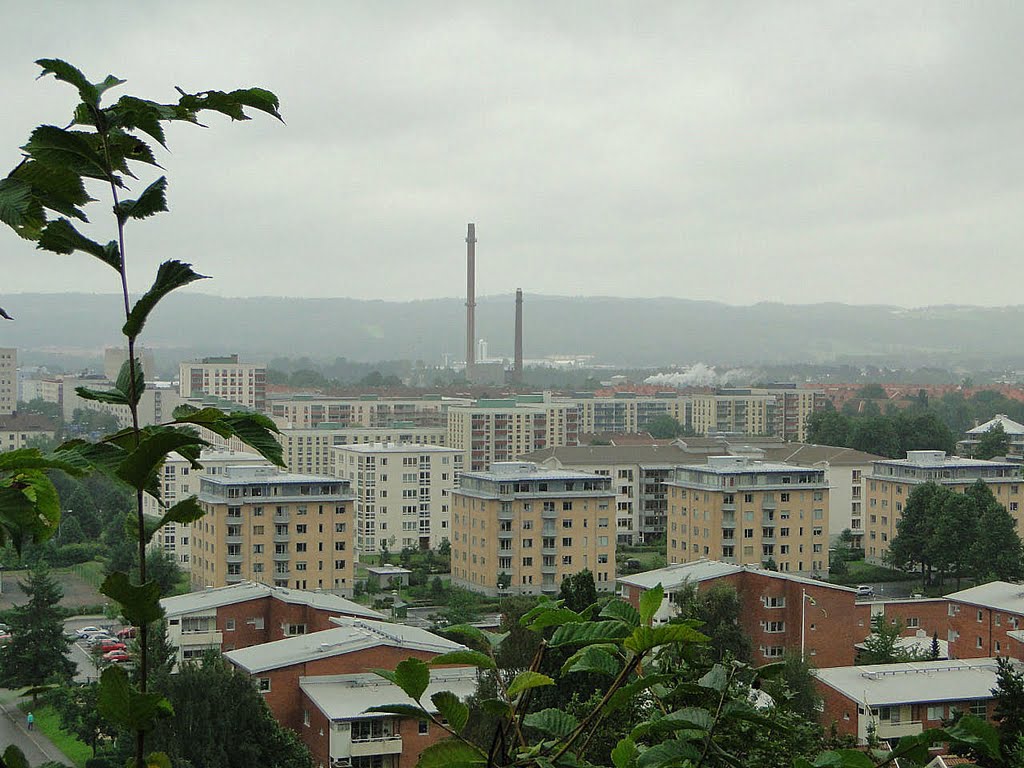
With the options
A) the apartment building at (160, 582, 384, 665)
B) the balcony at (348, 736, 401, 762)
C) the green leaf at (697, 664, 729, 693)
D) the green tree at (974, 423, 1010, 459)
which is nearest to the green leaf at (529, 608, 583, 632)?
the green leaf at (697, 664, 729, 693)

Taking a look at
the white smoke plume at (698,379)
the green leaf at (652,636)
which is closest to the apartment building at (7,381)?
the white smoke plume at (698,379)

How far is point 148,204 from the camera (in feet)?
2.75

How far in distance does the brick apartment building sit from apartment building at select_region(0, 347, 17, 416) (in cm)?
3907

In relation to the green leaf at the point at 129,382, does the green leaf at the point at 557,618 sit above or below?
below

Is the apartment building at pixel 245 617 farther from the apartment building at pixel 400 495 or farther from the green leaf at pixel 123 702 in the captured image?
the green leaf at pixel 123 702

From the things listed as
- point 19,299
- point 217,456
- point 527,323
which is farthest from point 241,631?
point 527,323

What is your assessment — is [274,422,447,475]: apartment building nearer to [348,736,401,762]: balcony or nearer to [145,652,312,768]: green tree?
[348,736,401,762]: balcony

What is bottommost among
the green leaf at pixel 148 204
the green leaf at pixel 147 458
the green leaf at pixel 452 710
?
the green leaf at pixel 452 710

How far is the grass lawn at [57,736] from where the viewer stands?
10.2 meters

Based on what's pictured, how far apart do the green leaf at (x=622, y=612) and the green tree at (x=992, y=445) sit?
27.1m

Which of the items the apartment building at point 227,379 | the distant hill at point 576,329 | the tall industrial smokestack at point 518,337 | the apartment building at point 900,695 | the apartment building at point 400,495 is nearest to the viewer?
the apartment building at point 900,695

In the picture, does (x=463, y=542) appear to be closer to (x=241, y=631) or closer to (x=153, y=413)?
(x=241, y=631)

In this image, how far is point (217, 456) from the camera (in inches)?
819

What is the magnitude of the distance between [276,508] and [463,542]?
126 inches
